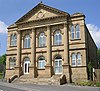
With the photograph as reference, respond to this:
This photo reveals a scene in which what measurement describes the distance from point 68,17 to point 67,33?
3064 millimetres

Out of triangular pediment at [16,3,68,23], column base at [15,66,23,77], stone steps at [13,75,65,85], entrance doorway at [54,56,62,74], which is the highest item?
triangular pediment at [16,3,68,23]

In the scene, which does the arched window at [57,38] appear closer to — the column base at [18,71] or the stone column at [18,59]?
the stone column at [18,59]

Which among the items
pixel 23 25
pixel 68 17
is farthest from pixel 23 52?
pixel 68 17

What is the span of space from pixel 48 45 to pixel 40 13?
722 cm

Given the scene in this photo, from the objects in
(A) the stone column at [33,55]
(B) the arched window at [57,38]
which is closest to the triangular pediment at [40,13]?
(A) the stone column at [33,55]

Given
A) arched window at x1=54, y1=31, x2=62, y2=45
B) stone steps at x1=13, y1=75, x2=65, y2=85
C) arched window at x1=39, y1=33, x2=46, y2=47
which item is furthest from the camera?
arched window at x1=39, y1=33, x2=46, y2=47

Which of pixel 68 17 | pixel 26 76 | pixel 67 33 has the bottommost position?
pixel 26 76

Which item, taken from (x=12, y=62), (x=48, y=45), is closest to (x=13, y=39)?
(x=12, y=62)

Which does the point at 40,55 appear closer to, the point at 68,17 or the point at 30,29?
the point at 30,29

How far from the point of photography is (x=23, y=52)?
43.9 metres

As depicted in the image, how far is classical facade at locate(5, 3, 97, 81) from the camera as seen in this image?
124 feet

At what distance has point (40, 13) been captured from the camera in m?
43.0

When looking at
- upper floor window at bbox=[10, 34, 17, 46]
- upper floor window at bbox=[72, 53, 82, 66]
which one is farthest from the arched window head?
upper floor window at bbox=[10, 34, 17, 46]

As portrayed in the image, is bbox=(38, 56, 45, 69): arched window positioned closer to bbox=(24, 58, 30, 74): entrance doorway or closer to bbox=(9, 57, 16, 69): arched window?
bbox=(24, 58, 30, 74): entrance doorway
